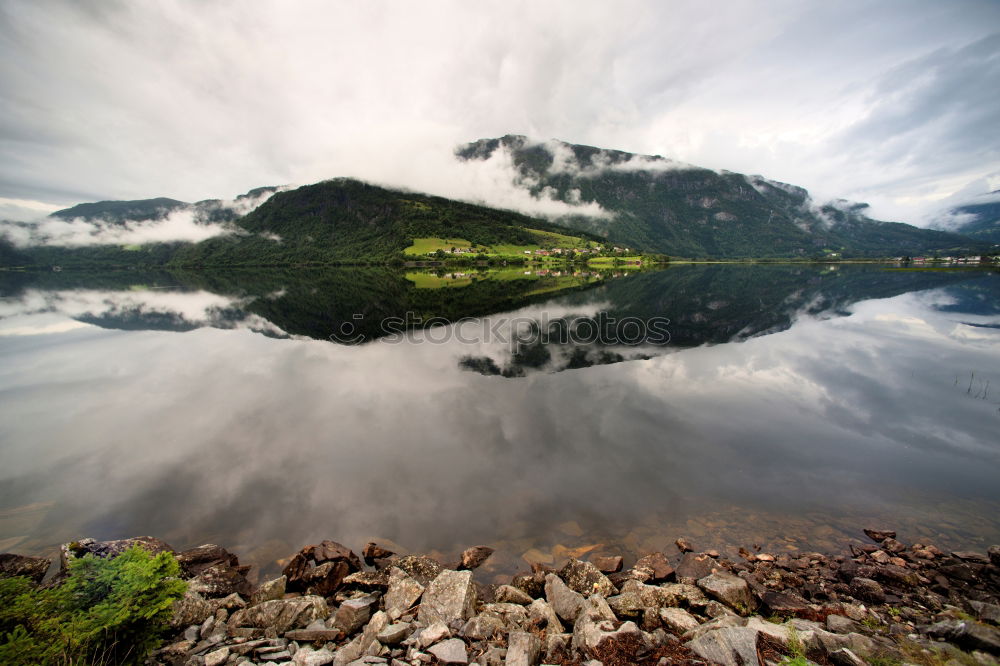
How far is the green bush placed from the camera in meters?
4.93

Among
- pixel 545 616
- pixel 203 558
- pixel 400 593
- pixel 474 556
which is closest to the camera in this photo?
pixel 545 616

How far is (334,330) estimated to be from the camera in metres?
40.6

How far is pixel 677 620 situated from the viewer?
7434mm

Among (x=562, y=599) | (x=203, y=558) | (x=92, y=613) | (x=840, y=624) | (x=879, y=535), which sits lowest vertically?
(x=203, y=558)

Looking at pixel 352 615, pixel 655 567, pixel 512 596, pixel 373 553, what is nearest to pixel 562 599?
pixel 512 596

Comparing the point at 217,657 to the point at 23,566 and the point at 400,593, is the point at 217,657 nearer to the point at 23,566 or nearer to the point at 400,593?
the point at 400,593

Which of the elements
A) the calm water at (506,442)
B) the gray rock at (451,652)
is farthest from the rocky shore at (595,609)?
the calm water at (506,442)

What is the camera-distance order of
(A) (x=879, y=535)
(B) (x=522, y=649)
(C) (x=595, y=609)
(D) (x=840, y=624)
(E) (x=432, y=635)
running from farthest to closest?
1. (A) (x=879, y=535)
2. (C) (x=595, y=609)
3. (D) (x=840, y=624)
4. (E) (x=432, y=635)
5. (B) (x=522, y=649)

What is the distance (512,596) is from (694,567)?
4597 millimetres

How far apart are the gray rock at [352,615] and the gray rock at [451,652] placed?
84.5 inches

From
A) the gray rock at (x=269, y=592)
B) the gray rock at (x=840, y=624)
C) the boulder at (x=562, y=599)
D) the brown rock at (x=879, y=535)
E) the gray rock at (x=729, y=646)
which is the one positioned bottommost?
the gray rock at (x=269, y=592)

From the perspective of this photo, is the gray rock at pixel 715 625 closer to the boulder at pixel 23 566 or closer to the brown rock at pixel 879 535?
the brown rock at pixel 879 535

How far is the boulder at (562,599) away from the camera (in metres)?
8.10

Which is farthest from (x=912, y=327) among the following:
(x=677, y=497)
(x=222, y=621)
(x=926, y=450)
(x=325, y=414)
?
(x=222, y=621)
